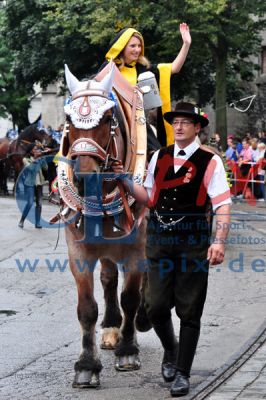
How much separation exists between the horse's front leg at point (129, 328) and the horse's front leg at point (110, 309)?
26.0 inches

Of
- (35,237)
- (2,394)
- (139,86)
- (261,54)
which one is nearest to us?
(2,394)

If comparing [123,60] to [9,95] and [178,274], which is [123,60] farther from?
[9,95]

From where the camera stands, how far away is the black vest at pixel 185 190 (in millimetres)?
7480

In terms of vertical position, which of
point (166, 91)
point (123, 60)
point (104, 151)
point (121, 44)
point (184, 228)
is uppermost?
point (121, 44)

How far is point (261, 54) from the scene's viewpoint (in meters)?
43.9

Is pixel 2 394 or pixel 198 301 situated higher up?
pixel 198 301

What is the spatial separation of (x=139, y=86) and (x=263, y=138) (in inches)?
848

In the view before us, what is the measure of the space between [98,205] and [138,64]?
2044 millimetres

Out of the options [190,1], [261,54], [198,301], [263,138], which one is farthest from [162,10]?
[198,301]

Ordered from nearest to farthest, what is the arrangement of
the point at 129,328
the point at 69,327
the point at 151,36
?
the point at 129,328 → the point at 69,327 → the point at 151,36

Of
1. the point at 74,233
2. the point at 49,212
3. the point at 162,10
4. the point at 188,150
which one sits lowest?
the point at 49,212

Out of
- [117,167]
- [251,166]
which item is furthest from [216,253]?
[251,166]

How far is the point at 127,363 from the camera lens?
8328mm

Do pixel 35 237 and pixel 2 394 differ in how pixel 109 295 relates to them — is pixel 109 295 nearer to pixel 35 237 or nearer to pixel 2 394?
pixel 2 394
